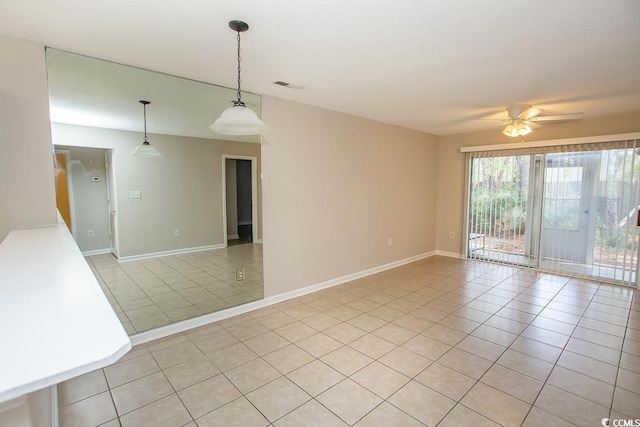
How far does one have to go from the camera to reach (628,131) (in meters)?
4.18

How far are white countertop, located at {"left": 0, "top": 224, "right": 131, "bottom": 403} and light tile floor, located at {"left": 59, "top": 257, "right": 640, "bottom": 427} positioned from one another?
1.24m

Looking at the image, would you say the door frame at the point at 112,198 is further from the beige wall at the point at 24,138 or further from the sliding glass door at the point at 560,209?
the sliding glass door at the point at 560,209

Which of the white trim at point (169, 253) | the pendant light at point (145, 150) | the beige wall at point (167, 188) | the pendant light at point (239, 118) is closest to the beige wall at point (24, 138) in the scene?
the beige wall at point (167, 188)

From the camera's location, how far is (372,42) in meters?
2.18

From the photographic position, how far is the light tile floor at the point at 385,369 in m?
1.90

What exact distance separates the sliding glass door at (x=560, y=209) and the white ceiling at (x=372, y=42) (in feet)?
4.33

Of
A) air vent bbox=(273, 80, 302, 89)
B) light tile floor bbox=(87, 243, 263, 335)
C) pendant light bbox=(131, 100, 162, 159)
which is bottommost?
light tile floor bbox=(87, 243, 263, 335)

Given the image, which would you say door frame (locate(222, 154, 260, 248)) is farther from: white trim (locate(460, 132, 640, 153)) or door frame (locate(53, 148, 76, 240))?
white trim (locate(460, 132, 640, 153))

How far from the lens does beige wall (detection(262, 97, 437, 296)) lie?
12.0 ft

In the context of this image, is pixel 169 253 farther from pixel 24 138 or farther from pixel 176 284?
pixel 24 138

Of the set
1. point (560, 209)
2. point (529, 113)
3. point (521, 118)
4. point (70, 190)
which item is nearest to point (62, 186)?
point (70, 190)

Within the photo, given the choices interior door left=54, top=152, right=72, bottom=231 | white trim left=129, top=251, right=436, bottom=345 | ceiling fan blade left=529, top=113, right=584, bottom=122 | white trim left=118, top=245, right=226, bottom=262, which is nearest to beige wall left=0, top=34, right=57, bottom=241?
interior door left=54, top=152, right=72, bottom=231

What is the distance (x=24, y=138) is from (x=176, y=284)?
183 centimetres

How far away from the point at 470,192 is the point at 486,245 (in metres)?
1.01
